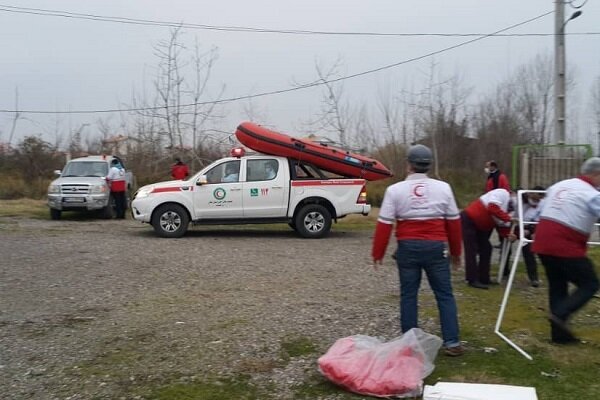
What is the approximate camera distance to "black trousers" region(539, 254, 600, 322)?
5.72 m

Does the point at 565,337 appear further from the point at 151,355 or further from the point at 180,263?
the point at 180,263

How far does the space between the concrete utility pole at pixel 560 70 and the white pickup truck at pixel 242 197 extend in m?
4.94

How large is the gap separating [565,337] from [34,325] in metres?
5.31

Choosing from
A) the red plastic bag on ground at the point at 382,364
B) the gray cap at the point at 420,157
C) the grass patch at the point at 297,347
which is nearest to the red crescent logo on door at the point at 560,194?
the gray cap at the point at 420,157

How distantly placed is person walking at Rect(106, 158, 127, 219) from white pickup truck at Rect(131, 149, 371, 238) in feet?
15.4

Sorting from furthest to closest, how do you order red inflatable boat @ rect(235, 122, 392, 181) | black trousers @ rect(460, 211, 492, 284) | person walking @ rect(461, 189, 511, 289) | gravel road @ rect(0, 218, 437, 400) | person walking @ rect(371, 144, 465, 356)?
red inflatable boat @ rect(235, 122, 392, 181) < black trousers @ rect(460, 211, 492, 284) < person walking @ rect(461, 189, 511, 289) < person walking @ rect(371, 144, 465, 356) < gravel road @ rect(0, 218, 437, 400)

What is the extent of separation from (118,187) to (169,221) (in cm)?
524

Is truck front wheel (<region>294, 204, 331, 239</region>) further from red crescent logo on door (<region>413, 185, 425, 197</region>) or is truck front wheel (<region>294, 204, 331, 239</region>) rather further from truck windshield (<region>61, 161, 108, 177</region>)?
red crescent logo on door (<region>413, 185, 425, 197</region>)

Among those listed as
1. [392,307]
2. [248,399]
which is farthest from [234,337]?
[392,307]

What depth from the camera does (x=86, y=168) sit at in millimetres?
18891

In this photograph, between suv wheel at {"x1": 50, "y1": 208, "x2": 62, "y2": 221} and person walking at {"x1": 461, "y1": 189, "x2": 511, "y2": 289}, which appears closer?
person walking at {"x1": 461, "y1": 189, "x2": 511, "y2": 289}

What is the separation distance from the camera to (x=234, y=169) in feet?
46.0

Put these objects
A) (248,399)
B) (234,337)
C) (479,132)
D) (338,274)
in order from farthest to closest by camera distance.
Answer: (479,132), (338,274), (234,337), (248,399)

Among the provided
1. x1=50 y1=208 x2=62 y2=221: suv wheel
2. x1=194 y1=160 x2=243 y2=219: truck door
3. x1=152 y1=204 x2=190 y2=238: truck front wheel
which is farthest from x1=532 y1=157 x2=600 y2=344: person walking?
x1=50 y1=208 x2=62 y2=221: suv wheel
